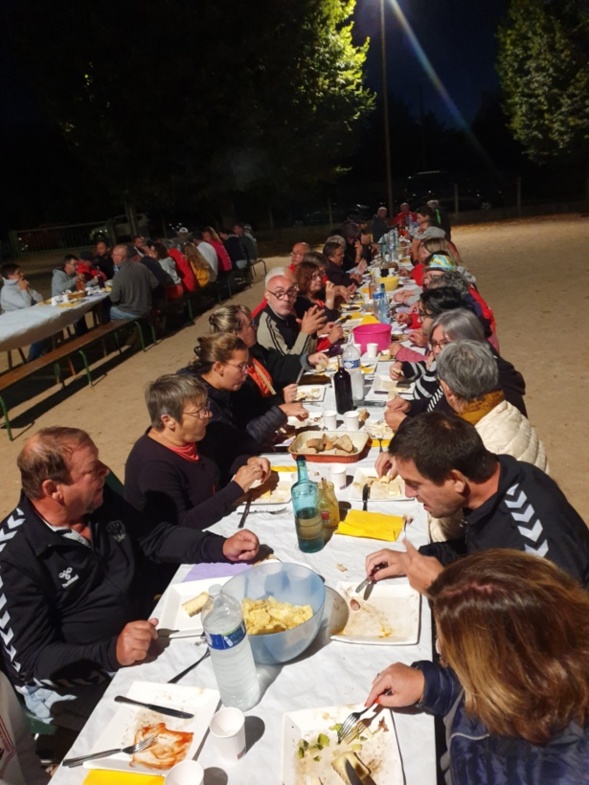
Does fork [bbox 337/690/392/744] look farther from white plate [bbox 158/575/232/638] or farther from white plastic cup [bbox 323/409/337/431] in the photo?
white plastic cup [bbox 323/409/337/431]

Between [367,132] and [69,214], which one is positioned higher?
[367,132]

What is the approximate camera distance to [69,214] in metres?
32.6

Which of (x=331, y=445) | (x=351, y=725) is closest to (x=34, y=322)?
(x=331, y=445)

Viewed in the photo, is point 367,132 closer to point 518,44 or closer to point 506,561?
point 518,44

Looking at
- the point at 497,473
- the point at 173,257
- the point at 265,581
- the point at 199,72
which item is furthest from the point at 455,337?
the point at 199,72

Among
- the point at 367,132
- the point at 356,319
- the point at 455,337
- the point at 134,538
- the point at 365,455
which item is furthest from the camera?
the point at 367,132

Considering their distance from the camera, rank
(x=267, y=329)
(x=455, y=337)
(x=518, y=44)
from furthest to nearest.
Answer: (x=518, y=44), (x=267, y=329), (x=455, y=337)

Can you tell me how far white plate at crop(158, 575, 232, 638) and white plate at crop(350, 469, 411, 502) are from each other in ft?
2.72

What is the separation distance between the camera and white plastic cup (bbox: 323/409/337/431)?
3562 millimetres

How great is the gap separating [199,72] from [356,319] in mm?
15338

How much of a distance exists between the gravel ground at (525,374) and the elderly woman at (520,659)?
3.02 metres

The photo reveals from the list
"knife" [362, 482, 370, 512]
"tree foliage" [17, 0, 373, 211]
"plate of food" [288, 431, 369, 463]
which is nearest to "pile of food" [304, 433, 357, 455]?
"plate of food" [288, 431, 369, 463]

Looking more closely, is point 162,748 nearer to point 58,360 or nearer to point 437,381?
point 437,381

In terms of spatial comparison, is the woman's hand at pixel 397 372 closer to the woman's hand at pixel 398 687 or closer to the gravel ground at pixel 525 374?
the gravel ground at pixel 525 374
